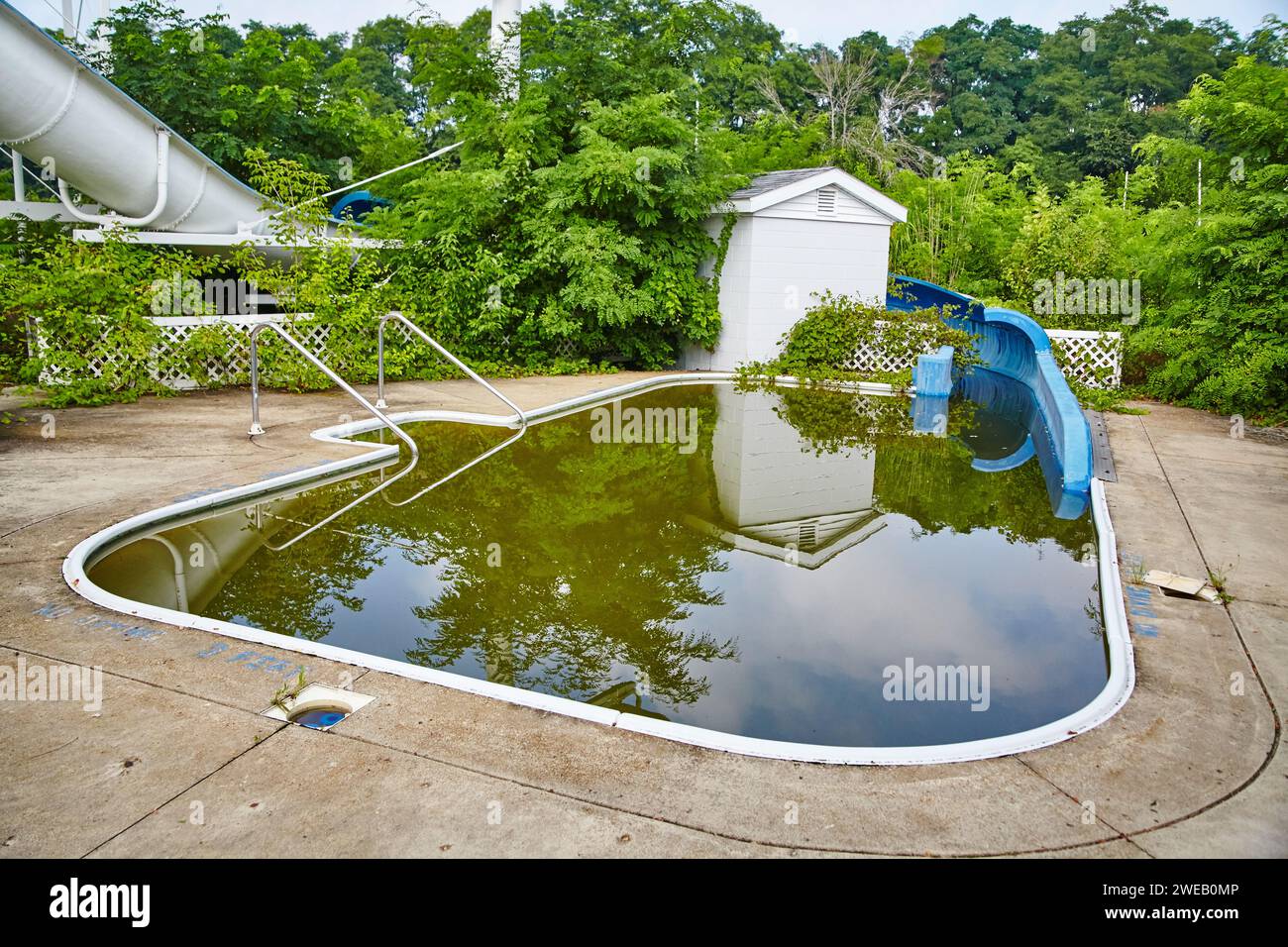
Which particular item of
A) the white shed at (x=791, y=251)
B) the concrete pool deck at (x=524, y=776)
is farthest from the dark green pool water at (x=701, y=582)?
the white shed at (x=791, y=251)

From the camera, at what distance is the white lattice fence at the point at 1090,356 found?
520 inches

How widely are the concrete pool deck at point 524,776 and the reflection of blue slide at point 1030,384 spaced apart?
328 cm

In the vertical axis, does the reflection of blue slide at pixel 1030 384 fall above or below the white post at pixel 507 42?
below

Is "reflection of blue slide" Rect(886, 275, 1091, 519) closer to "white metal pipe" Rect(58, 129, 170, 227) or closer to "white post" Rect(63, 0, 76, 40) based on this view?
"white metal pipe" Rect(58, 129, 170, 227)

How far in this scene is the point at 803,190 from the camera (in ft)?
45.9

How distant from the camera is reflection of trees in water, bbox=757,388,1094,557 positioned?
23.4ft

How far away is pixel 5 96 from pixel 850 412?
10059 millimetres

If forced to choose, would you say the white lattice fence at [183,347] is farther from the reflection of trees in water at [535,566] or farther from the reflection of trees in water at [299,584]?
the reflection of trees in water at [299,584]

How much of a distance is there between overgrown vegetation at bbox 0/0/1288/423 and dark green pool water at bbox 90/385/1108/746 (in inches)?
184

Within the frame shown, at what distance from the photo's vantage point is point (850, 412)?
1170 centimetres

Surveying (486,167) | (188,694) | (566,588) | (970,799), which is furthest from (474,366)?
(970,799)

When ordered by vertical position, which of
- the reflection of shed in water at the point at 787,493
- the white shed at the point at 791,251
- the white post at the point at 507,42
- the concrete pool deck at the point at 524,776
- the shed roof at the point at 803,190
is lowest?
the concrete pool deck at the point at 524,776

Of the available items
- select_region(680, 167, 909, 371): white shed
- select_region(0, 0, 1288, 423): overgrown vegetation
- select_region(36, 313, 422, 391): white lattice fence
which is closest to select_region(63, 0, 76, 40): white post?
select_region(0, 0, 1288, 423): overgrown vegetation

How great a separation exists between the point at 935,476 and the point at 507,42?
9890 millimetres
